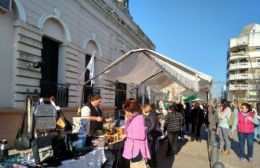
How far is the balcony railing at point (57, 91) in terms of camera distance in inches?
535

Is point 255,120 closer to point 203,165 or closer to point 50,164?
point 203,165

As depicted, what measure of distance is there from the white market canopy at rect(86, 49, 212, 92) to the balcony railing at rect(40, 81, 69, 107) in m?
3.30

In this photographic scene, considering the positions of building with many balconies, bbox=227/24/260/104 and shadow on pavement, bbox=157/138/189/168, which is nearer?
shadow on pavement, bbox=157/138/189/168

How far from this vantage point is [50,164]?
17.6ft

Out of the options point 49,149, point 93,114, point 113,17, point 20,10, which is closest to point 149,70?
point 93,114

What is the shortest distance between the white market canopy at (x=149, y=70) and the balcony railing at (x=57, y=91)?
3.30m

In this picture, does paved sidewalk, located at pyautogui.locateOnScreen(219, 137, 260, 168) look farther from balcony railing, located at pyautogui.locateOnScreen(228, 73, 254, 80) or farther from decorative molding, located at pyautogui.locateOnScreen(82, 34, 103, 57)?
balcony railing, located at pyautogui.locateOnScreen(228, 73, 254, 80)

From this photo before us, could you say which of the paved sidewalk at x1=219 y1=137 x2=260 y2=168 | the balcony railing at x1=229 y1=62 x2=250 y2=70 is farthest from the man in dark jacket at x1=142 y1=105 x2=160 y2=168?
the balcony railing at x1=229 y1=62 x2=250 y2=70

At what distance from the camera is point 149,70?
1220cm

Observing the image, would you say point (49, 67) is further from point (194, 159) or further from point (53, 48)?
point (194, 159)

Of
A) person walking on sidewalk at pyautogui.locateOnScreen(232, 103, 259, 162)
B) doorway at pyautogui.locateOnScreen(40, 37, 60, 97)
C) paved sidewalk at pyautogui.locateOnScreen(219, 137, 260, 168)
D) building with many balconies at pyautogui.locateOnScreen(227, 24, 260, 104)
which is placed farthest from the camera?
building with many balconies at pyautogui.locateOnScreen(227, 24, 260, 104)

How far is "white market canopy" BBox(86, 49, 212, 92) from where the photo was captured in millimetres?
8938

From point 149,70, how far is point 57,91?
435 cm

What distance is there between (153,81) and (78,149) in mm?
8907
